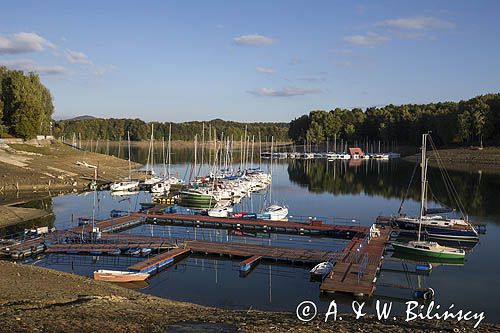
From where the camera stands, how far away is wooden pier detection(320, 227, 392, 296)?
28.2m

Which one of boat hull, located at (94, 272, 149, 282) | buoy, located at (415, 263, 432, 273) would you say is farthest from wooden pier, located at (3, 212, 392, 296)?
buoy, located at (415, 263, 432, 273)

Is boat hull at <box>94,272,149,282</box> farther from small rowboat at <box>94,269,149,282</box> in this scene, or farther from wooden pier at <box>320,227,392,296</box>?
wooden pier at <box>320,227,392,296</box>

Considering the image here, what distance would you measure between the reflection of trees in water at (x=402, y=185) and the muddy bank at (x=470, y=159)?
14788 millimetres

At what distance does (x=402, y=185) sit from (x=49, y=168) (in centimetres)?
5843

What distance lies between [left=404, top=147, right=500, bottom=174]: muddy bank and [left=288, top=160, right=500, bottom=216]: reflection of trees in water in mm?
14788

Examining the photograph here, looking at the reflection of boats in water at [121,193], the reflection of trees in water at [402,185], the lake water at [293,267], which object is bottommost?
the lake water at [293,267]

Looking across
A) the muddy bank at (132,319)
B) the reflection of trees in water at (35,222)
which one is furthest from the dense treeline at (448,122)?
the muddy bank at (132,319)

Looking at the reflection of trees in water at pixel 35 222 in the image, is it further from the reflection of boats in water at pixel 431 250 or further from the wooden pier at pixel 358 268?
the reflection of boats in water at pixel 431 250

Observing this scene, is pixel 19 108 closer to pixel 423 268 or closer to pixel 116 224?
pixel 116 224

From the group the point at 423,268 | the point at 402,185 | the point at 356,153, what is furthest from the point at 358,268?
the point at 356,153

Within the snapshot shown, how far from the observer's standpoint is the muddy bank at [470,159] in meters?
122

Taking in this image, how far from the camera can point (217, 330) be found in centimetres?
1482

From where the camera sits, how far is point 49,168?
273 feet

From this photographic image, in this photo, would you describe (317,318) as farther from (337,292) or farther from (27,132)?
(27,132)
